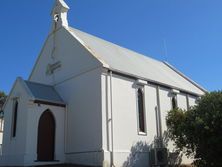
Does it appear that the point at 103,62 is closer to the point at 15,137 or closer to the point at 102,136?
the point at 102,136

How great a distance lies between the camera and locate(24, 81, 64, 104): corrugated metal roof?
23.3 meters

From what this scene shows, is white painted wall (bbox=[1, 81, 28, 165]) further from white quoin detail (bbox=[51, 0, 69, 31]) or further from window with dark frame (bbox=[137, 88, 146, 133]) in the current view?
window with dark frame (bbox=[137, 88, 146, 133])

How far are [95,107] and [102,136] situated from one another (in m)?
2.22

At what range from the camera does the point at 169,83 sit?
28688mm

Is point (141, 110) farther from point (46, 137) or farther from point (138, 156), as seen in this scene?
point (46, 137)

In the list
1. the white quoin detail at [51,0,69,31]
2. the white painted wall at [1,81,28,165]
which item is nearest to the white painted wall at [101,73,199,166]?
the white painted wall at [1,81,28,165]

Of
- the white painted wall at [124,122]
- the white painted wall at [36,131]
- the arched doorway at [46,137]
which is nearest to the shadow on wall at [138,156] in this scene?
the white painted wall at [124,122]

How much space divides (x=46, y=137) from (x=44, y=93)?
3416 millimetres

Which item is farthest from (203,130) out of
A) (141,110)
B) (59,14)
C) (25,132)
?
(59,14)

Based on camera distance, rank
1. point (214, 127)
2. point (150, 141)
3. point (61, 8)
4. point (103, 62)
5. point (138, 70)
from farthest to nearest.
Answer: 1. point (61, 8)
2. point (138, 70)
3. point (150, 141)
4. point (103, 62)
5. point (214, 127)

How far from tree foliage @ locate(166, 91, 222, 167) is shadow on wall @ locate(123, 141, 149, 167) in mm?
2462

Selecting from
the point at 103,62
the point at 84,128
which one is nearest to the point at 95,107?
the point at 84,128

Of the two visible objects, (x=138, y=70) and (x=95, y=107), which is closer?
(x=95, y=107)

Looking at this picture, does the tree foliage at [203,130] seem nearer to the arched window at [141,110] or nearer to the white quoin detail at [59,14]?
the arched window at [141,110]
